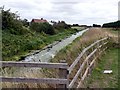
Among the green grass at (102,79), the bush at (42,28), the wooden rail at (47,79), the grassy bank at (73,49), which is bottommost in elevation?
the bush at (42,28)

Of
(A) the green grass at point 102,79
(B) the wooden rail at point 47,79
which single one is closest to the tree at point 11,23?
(A) the green grass at point 102,79

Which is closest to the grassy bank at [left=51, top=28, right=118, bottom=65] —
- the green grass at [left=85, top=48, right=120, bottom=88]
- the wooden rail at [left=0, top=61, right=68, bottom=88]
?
the green grass at [left=85, top=48, right=120, bottom=88]

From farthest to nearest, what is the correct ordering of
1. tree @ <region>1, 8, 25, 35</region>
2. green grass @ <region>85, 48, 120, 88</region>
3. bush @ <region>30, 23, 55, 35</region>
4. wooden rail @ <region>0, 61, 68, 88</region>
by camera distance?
bush @ <region>30, 23, 55, 35</region>, tree @ <region>1, 8, 25, 35</region>, green grass @ <region>85, 48, 120, 88</region>, wooden rail @ <region>0, 61, 68, 88</region>

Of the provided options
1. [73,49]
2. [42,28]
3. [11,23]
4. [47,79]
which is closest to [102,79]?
[73,49]

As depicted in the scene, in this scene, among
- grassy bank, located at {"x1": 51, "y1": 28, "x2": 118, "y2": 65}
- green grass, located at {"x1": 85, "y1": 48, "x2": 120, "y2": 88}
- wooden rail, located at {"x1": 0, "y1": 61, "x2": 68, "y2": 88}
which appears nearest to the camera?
wooden rail, located at {"x1": 0, "y1": 61, "x2": 68, "y2": 88}

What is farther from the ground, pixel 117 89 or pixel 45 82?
pixel 45 82

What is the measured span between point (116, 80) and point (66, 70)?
467cm

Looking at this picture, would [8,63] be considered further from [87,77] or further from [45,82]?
[87,77]

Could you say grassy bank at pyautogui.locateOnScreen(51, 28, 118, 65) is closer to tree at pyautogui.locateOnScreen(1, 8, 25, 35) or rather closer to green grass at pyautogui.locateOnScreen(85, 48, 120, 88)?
green grass at pyautogui.locateOnScreen(85, 48, 120, 88)

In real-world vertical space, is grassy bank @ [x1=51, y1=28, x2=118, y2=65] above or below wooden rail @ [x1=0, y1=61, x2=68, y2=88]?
below

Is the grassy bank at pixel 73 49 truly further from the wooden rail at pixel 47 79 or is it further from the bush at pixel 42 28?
the bush at pixel 42 28

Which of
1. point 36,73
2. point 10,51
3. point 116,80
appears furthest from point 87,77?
point 10,51

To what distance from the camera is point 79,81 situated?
10.4 m

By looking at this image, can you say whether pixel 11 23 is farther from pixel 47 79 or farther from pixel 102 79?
pixel 47 79
